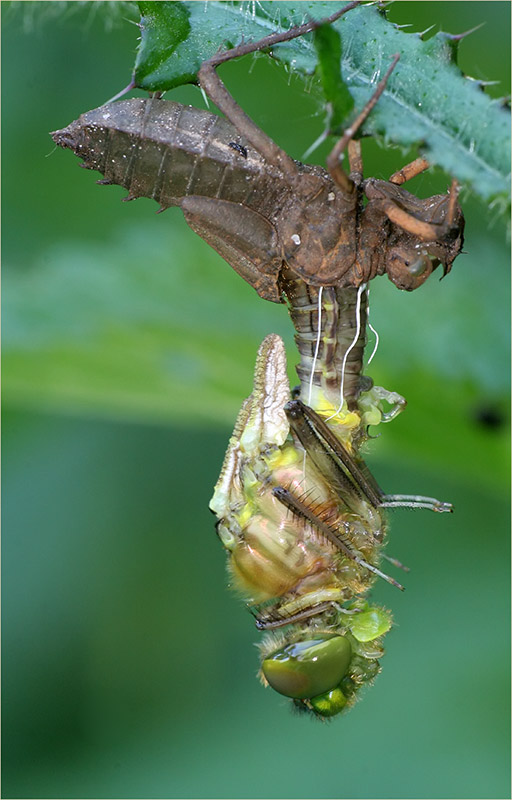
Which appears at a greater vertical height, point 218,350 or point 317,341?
point 317,341

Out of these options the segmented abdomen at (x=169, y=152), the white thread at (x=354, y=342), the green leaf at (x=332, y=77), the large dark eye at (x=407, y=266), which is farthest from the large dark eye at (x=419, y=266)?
the green leaf at (x=332, y=77)

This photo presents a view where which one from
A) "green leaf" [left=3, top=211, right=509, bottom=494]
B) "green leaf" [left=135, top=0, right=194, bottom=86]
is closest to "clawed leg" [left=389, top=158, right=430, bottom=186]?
"green leaf" [left=135, top=0, right=194, bottom=86]

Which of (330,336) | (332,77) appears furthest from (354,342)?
(332,77)

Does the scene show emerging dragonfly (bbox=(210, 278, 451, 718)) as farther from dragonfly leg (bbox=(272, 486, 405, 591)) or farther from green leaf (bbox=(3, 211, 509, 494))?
green leaf (bbox=(3, 211, 509, 494))

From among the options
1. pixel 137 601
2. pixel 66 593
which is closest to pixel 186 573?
pixel 137 601

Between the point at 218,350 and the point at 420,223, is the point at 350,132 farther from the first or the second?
the point at 218,350
